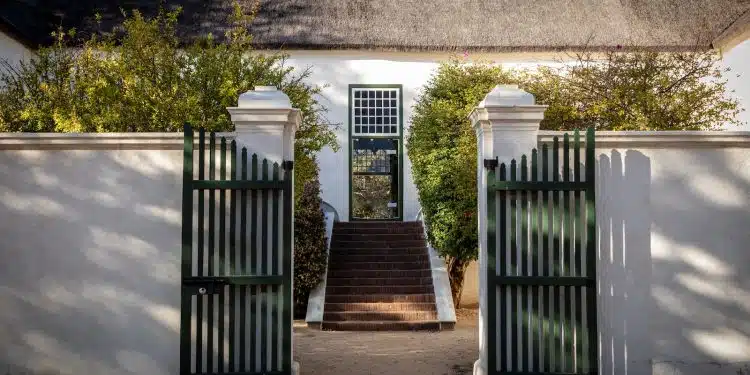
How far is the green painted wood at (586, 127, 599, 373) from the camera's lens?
17.9ft

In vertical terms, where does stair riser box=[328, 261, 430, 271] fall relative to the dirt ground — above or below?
above

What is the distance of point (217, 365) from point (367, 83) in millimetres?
9584

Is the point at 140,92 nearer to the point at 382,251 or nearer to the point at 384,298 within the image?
the point at 384,298

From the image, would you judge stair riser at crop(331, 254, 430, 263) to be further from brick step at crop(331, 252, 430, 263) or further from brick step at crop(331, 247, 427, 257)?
brick step at crop(331, 247, 427, 257)

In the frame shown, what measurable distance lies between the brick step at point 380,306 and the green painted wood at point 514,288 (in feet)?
17.3

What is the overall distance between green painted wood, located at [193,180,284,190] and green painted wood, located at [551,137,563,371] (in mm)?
2067

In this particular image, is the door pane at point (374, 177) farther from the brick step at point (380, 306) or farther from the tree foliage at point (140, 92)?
the tree foliage at point (140, 92)

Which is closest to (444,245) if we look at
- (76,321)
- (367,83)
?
(367,83)

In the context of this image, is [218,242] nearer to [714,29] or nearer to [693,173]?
[693,173]

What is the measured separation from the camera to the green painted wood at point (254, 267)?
5.52 metres

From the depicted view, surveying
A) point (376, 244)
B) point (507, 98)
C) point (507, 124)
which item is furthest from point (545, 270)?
point (376, 244)

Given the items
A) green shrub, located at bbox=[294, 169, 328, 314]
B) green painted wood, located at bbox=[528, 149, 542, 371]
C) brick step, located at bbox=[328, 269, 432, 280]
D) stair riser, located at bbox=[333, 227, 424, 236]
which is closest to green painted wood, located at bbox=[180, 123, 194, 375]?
green painted wood, located at bbox=[528, 149, 542, 371]

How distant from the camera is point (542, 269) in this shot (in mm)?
5594

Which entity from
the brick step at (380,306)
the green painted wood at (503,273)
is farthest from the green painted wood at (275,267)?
the brick step at (380,306)
